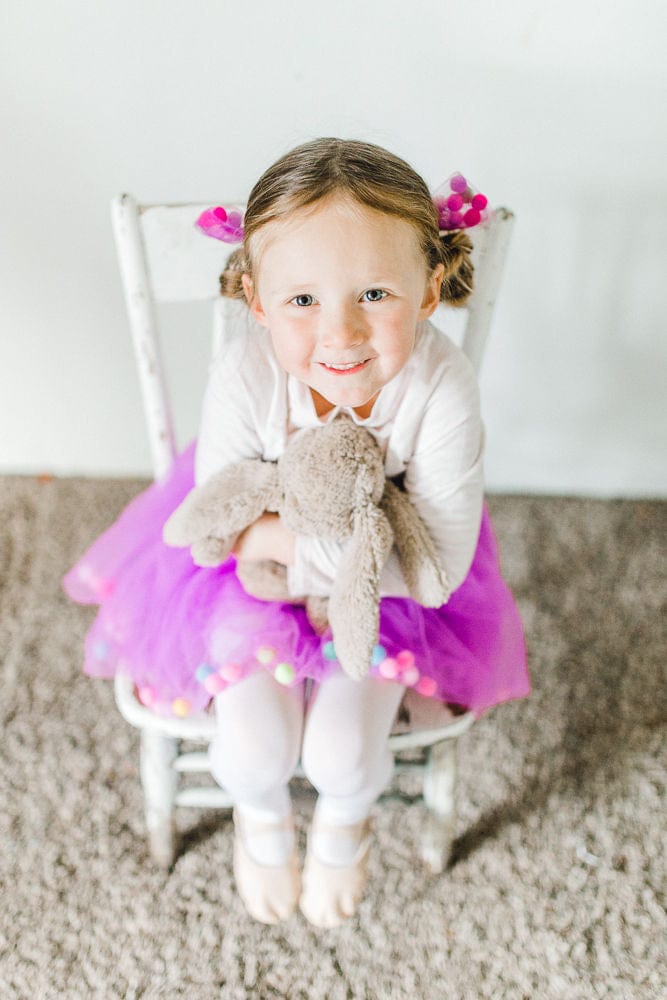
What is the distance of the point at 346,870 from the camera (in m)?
0.74

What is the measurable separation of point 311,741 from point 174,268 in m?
0.44

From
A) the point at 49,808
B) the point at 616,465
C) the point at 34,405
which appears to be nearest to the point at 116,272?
the point at 34,405

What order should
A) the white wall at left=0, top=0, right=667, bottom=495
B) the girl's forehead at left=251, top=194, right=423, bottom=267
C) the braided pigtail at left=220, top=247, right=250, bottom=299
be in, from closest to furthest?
the girl's forehead at left=251, top=194, right=423, bottom=267, the braided pigtail at left=220, top=247, right=250, bottom=299, the white wall at left=0, top=0, right=667, bottom=495

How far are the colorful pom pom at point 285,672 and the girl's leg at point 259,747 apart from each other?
0.02 m

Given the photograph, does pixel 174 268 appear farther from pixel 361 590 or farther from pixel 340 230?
pixel 361 590

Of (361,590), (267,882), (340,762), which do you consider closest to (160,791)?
(267,882)

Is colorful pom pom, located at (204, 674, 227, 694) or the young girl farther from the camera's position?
colorful pom pom, located at (204, 674, 227, 694)

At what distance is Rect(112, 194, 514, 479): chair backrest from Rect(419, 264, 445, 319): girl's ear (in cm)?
10

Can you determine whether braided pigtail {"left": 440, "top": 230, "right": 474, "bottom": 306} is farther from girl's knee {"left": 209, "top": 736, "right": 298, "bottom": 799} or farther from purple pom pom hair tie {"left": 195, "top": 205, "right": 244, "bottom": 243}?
girl's knee {"left": 209, "top": 736, "right": 298, "bottom": 799}

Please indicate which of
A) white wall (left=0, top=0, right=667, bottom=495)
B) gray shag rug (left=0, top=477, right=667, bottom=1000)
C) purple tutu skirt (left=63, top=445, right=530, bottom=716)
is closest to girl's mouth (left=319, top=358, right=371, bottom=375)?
purple tutu skirt (left=63, top=445, right=530, bottom=716)

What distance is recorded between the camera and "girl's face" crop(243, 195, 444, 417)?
55cm

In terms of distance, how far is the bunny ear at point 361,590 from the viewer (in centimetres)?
63

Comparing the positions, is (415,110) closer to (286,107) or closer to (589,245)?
(286,107)

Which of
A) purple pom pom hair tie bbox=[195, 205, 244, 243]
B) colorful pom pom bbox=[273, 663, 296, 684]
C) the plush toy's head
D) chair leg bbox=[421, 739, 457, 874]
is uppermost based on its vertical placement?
purple pom pom hair tie bbox=[195, 205, 244, 243]
